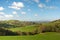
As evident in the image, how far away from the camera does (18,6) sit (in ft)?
14.0

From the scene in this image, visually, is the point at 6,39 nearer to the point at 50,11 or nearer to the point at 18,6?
the point at 18,6

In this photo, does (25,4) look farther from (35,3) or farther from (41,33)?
(41,33)

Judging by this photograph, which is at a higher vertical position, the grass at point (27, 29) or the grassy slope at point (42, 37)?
the grass at point (27, 29)

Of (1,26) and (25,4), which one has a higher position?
(25,4)

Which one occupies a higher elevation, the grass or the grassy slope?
the grass

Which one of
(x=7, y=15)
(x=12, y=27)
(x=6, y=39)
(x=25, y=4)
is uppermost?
(x=25, y=4)

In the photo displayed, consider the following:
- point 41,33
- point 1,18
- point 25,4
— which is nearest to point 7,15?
point 1,18

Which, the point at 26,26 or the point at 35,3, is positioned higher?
the point at 35,3

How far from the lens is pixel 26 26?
13.8 feet

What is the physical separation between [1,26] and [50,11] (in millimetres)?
1316

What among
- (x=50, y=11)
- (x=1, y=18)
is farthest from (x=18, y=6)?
(x=50, y=11)

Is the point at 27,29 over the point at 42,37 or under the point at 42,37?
over

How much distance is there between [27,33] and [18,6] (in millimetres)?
728

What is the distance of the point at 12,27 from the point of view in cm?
427
